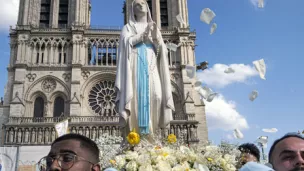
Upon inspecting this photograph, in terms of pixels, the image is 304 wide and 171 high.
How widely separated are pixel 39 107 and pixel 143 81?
26.3 meters

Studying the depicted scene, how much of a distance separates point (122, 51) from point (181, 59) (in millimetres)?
25766

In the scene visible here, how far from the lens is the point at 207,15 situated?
5336 millimetres

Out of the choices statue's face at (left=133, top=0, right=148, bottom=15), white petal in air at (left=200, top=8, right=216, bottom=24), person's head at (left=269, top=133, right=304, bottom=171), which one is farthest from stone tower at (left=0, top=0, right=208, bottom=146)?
person's head at (left=269, top=133, right=304, bottom=171)

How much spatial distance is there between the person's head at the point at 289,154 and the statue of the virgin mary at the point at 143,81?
3502 mm

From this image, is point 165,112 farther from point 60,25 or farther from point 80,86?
point 60,25

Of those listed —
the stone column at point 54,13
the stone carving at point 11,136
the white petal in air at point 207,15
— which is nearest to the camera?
the white petal in air at point 207,15

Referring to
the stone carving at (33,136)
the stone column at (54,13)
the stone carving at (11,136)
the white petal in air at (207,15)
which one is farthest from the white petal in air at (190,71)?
the stone column at (54,13)

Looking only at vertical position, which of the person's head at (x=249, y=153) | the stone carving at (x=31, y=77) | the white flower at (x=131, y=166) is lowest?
the white flower at (x=131, y=166)

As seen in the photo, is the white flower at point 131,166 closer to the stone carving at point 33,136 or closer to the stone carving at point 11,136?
the stone carving at point 33,136

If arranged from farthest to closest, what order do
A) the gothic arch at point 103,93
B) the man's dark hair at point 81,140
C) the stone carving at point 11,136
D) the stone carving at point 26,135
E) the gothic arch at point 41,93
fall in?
the gothic arch at point 103,93 < the gothic arch at point 41,93 < the stone carving at point 26,135 < the stone carving at point 11,136 < the man's dark hair at point 81,140

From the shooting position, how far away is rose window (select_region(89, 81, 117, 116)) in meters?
30.2

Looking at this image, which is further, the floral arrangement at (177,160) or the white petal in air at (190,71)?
the white petal in air at (190,71)

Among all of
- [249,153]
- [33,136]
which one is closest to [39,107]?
[33,136]

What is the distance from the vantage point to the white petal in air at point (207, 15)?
17.3 ft
